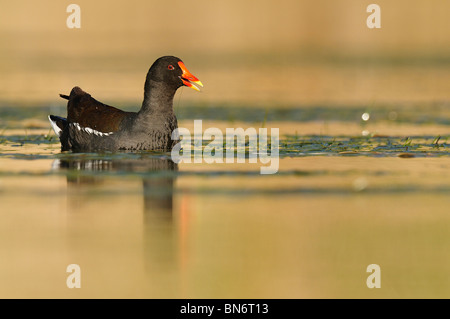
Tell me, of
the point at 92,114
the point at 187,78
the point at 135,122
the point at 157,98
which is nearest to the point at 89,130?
the point at 92,114

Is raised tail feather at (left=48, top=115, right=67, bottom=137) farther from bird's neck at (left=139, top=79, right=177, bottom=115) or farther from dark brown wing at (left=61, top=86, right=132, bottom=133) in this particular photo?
bird's neck at (left=139, top=79, right=177, bottom=115)

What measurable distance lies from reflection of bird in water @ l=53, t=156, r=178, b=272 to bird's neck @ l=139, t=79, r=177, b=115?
922 millimetres

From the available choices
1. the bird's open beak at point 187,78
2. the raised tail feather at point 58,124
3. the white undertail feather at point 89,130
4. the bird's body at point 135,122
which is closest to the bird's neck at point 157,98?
the bird's body at point 135,122

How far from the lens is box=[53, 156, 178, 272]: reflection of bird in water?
7.56 metres

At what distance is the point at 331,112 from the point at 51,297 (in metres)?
10.4

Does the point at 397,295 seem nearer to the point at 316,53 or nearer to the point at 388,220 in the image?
the point at 388,220

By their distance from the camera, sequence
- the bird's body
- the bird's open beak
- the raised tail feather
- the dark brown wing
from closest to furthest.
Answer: the bird's body, the dark brown wing, the bird's open beak, the raised tail feather

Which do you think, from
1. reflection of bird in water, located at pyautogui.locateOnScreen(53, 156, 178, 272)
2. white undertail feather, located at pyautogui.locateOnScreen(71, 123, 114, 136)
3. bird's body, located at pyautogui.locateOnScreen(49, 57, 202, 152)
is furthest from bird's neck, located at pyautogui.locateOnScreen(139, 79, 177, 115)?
reflection of bird in water, located at pyautogui.locateOnScreen(53, 156, 178, 272)

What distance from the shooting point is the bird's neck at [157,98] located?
40.7 ft

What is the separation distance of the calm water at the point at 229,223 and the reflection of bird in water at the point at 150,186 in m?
0.02

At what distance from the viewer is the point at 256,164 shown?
1137cm

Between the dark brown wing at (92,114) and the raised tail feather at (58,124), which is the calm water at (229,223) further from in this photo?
the raised tail feather at (58,124)

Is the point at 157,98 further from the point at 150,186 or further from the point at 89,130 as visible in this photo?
the point at 150,186

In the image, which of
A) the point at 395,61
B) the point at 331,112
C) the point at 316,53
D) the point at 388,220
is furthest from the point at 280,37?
the point at 388,220
